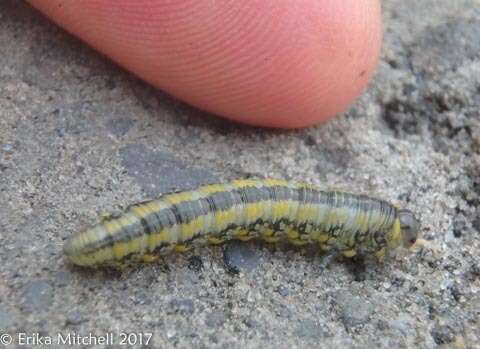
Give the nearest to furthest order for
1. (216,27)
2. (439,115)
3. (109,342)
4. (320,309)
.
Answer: (109,342)
(320,309)
(216,27)
(439,115)

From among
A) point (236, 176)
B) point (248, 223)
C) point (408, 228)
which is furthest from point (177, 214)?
point (408, 228)

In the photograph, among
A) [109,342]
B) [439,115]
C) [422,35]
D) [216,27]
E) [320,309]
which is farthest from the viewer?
[422,35]

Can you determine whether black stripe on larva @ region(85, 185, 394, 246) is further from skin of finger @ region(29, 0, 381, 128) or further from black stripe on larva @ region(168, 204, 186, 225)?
skin of finger @ region(29, 0, 381, 128)

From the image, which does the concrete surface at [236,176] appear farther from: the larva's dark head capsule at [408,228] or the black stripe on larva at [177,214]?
the black stripe on larva at [177,214]

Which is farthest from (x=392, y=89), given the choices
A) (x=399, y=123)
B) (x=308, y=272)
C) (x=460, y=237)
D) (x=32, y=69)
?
(x=32, y=69)

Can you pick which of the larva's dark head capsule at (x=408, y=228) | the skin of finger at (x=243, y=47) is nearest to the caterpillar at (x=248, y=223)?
the larva's dark head capsule at (x=408, y=228)

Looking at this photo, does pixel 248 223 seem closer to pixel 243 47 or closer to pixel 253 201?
pixel 253 201

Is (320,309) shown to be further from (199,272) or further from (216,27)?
(216,27)
